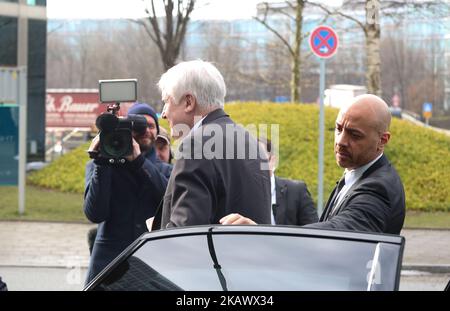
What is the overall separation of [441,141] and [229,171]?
15.9m

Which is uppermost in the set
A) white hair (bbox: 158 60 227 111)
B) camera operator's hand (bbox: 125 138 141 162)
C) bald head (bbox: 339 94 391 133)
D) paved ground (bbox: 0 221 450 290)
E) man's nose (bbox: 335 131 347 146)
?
white hair (bbox: 158 60 227 111)

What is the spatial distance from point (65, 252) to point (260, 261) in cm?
1036

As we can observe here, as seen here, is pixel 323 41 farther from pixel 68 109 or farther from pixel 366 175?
pixel 68 109

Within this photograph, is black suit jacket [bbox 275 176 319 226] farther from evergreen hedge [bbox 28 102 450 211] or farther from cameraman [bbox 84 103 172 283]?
evergreen hedge [bbox 28 102 450 211]

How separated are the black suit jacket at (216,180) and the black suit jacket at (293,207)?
2.20 metres

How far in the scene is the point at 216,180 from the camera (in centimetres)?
365

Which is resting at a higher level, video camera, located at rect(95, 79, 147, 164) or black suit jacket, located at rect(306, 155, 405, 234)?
video camera, located at rect(95, 79, 147, 164)

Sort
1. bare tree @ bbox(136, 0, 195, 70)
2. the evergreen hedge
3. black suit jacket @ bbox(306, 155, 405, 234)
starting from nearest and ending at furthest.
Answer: black suit jacket @ bbox(306, 155, 405, 234) → the evergreen hedge → bare tree @ bbox(136, 0, 195, 70)

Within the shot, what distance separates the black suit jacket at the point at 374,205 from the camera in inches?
128

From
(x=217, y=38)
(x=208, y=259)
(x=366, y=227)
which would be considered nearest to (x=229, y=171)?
(x=366, y=227)

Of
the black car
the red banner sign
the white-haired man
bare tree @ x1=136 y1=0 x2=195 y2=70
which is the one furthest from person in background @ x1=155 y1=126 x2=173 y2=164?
the red banner sign

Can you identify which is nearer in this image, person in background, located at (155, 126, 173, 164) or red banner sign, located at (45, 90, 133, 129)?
person in background, located at (155, 126, 173, 164)

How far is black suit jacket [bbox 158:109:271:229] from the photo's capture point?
11.7ft

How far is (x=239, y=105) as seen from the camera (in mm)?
20875
